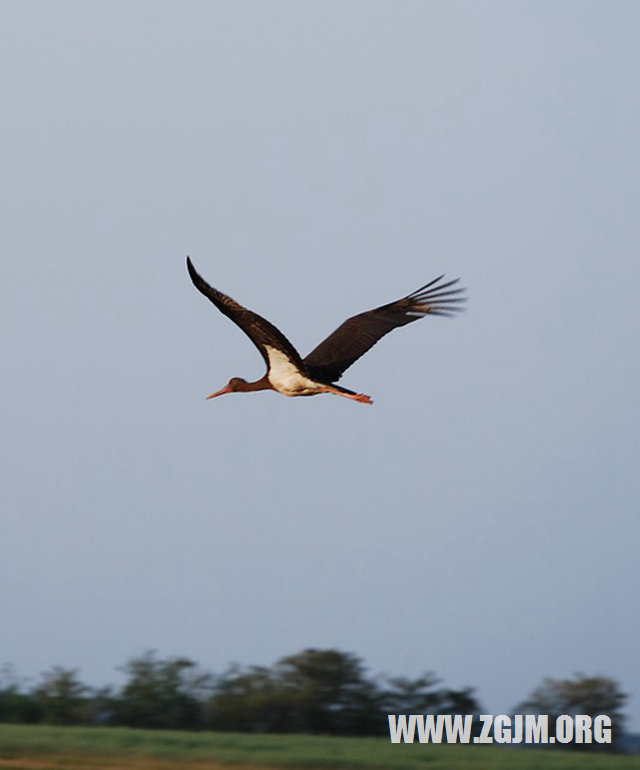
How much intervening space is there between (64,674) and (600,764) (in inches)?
353

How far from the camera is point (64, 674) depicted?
84.7 feet

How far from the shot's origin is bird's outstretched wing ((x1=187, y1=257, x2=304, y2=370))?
17123mm

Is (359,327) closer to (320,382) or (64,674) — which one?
(320,382)

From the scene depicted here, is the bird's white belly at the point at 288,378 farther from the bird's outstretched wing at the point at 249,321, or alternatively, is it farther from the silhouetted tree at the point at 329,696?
the silhouetted tree at the point at 329,696

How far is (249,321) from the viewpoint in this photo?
699 inches

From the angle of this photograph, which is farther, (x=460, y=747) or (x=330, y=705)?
(x=330, y=705)

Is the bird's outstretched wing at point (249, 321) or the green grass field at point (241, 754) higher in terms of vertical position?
the bird's outstretched wing at point (249, 321)

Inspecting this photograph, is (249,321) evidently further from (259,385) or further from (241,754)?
(241,754)

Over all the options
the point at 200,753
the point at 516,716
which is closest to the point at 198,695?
the point at 516,716

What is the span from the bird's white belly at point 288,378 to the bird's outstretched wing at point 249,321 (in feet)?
0.54

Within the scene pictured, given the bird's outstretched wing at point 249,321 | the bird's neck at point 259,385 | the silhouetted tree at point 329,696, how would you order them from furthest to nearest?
1. the silhouetted tree at point 329,696
2. the bird's neck at point 259,385
3. the bird's outstretched wing at point 249,321

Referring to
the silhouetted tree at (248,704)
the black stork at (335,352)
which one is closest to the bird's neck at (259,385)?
the black stork at (335,352)

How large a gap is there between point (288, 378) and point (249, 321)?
6.73ft

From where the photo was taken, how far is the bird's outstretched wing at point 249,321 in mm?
17123
